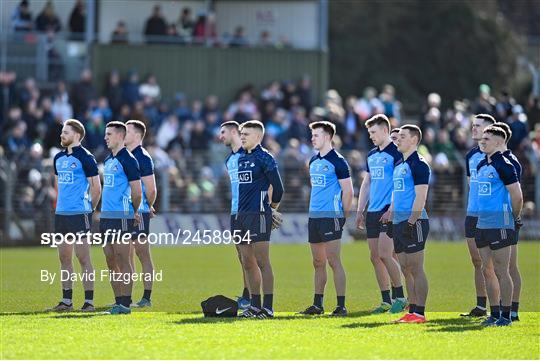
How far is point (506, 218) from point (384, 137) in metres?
2.55

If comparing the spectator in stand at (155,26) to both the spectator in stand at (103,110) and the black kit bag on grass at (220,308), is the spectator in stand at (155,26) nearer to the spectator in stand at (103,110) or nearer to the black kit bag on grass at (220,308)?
the spectator in stand at (103,110)

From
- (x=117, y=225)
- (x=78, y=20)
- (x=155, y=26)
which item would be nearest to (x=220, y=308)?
(x=117, y=225)

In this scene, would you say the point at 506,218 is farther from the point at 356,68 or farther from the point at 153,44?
the point at 356,68

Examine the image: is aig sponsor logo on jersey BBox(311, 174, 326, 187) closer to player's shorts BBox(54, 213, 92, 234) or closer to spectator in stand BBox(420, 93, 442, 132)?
player's shorts BBox(54, 213, 92, 234)

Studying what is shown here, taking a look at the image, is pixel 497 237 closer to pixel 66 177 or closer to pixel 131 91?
pixel 66 177

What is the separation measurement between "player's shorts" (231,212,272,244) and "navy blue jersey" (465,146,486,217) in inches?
97.7

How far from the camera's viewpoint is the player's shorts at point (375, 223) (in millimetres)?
17188

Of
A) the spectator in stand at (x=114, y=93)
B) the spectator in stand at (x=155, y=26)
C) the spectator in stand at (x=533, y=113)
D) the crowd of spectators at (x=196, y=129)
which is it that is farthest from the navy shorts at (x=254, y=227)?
the spectator in stand at (x=155, y=26)

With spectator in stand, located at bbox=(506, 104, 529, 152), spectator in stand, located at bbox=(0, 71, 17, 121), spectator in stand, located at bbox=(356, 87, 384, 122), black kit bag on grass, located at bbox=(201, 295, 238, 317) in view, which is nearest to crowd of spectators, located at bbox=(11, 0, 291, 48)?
spectator in stand, located at bbox=(0, 71, 17, 121)

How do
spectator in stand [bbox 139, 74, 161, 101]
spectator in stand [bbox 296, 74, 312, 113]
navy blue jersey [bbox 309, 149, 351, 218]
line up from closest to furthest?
navy blue jersey [bbox 309, 149, 351, 218] < spectator in stand [bbox 139, 74, 161, 101] < spectator in stand [bbox 296, 74, 312, 113]

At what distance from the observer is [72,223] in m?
16.8

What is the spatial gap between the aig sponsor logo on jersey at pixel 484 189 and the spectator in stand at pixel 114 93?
1819 cm

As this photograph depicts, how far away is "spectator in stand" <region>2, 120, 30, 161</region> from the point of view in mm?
29859

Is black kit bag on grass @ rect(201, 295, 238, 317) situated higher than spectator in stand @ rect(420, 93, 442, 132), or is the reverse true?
spectator in stand @ rect(420, 93, 442, 132)
